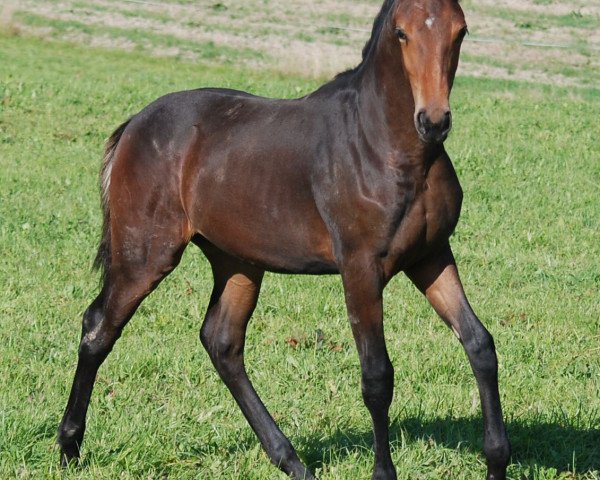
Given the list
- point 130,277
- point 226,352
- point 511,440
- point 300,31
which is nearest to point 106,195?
point 130,277

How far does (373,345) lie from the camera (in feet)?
15.4

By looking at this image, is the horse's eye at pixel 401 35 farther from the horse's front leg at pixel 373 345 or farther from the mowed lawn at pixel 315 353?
the mowed lawn at pixel 315 353

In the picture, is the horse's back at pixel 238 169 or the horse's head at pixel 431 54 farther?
the horse's back at pixel 238 169

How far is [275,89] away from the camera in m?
18.7

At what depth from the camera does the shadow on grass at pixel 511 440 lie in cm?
530

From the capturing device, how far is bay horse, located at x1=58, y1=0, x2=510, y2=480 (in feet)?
15.0

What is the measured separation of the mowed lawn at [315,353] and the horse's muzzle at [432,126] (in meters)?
1.74

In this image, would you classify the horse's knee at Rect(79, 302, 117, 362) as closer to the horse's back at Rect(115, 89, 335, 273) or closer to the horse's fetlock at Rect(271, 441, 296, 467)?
the horse's back at Rect(115, 89, 335, 273)

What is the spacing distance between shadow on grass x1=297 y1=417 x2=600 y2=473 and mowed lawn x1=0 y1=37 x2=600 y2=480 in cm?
1

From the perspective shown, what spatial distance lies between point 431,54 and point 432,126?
12.5 inches

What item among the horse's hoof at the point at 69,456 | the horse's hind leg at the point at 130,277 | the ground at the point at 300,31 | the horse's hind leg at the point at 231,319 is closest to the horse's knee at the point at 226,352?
the horse's hind leg at the point at 231,319

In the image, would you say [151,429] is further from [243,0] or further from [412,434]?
[243,0]

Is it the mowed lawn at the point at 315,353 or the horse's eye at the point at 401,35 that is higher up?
the horse's eye at the point at 401,35

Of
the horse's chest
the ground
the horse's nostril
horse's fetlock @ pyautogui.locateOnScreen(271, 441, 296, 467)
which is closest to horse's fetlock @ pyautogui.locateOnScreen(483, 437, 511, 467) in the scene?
the horse's chest
